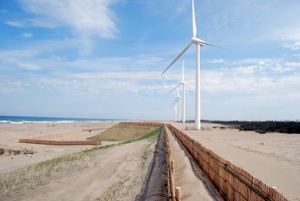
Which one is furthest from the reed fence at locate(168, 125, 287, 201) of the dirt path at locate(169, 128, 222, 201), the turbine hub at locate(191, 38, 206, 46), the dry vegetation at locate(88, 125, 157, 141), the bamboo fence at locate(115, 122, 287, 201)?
the dry vegetation at locate(88, 125, 157, 141)

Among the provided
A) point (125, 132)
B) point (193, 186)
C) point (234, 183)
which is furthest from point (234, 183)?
point (125, 132)

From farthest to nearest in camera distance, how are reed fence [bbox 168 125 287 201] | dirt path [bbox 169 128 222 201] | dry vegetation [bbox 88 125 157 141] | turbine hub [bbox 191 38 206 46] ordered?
dry vegetation [bbox 88 125 157 141] < turbine hub [bbox 191 38 206 46] < dirt path [bbox 169 128 222 201] < reed fence [bbox 168 125 287 201]

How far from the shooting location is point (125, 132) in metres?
64.9

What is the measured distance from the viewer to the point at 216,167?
10.5 m

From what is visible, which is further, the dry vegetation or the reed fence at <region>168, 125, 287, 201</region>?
the dry vegetation

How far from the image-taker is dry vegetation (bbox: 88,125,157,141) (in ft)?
193

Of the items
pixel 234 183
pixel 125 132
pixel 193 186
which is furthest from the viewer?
pixel 125 132

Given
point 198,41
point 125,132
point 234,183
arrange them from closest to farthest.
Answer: point 234,183
point 198,41
point 125,132

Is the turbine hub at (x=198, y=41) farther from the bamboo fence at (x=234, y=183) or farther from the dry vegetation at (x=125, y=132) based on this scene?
the bamboo fence at (x=234, y=183)

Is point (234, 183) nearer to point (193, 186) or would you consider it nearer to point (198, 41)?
point (193, 186)

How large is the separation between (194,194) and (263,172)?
377 cm

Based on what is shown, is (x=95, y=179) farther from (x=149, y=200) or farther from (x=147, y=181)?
(x=149, y=200)

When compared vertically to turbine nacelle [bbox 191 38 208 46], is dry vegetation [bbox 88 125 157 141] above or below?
below

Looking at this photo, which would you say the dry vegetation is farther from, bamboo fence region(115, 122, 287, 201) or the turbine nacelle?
bamboo fence region(115, 122, 287, 201)
